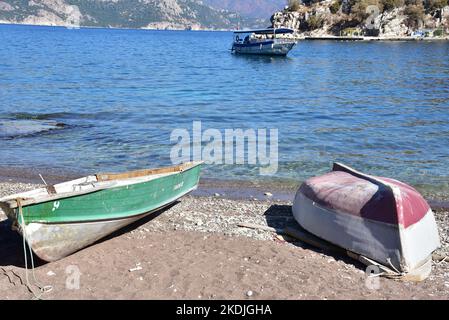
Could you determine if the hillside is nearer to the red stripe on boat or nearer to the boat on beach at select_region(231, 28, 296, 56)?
the boat on beach at select_region(231, 28, 296, 56)

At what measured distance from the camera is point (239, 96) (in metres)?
37.5

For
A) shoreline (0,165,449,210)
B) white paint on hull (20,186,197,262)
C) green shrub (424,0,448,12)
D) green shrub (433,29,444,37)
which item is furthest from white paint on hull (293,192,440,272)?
green shrub (424,0,448,12)

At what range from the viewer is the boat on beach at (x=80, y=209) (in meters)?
8.80

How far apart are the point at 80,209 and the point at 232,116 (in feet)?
64.7

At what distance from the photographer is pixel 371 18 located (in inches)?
6225

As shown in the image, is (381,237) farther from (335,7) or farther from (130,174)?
(335,7)

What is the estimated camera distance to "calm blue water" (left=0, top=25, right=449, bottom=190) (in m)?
18.9

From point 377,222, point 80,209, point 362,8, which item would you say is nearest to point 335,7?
point 362,8

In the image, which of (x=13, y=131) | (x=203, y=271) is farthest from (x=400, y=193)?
(x=13, y=131)

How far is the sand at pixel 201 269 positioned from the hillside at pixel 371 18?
146177 millimetres

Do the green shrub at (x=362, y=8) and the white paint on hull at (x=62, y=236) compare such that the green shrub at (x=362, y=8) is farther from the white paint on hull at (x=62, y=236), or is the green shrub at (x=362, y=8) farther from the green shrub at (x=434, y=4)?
the white paint on hull at (x=62, y=236)

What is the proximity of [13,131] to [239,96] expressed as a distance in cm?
1753

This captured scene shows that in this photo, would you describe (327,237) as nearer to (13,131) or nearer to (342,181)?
(342,181)

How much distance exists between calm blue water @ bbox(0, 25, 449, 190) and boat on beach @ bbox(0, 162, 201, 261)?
18.5ft
